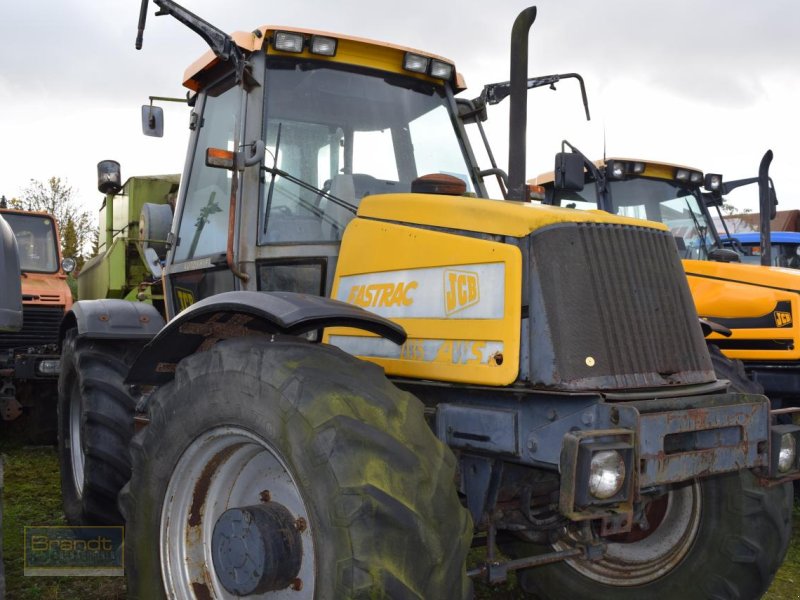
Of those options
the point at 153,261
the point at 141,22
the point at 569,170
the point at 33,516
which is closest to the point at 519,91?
the point at 569,170

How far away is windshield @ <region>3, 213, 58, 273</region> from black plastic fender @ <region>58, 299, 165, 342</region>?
527 centimetres

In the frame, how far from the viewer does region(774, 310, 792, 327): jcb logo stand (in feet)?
18.5

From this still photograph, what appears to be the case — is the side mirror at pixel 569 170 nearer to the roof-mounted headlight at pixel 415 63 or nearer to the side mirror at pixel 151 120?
the roof-mounted headlight at pixel 415 63

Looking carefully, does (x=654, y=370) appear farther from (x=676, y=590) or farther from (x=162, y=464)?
(x=162, y=464)

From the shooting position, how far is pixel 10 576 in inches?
159

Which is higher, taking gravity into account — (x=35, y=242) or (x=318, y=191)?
(x=35, y=242)

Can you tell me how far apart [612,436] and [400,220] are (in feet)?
3.91

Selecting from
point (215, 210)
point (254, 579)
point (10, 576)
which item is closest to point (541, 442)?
point (254, 579)

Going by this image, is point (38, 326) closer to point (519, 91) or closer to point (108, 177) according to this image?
point (108, 177)

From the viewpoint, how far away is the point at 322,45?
3.61 metres

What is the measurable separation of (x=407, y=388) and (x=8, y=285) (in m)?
2.63

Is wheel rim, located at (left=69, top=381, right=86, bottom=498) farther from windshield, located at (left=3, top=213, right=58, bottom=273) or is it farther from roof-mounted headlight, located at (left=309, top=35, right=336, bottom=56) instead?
windshield, located at (left=3, top=213, right=58, bottom=273)

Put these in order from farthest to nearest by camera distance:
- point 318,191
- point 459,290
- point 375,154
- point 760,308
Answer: point 760,308 < point 375,154 < point 318,191 < point 459,290

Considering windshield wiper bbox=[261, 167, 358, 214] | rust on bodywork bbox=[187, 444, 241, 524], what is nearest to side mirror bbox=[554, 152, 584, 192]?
windshield wiper bbox=[261, 167, 358, 214]
